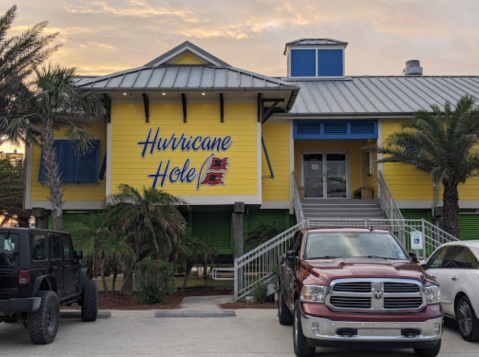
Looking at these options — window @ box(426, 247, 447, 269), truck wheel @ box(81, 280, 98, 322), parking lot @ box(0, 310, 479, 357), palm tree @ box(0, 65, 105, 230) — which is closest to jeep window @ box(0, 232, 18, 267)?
parking lot @ box(0, 310, 479, 357)

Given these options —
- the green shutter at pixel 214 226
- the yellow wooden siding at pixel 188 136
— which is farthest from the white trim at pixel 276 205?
the yellow wooden siding at pixel 188 136

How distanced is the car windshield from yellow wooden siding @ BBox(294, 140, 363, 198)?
13217 mm

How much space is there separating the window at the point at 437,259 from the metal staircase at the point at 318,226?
2217 mm

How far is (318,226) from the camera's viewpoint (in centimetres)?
1164

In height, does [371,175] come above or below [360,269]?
above

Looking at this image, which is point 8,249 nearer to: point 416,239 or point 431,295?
point 431,295

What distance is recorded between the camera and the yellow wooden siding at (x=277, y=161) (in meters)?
19.8

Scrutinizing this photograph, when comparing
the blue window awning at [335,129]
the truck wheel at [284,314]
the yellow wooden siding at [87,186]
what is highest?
the blue window awning at [335,129]

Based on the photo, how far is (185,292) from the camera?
17.6 metres

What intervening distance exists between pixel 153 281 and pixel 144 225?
1.81 m

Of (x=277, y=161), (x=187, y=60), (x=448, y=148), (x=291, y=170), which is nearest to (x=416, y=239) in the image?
(x=448, y=148)

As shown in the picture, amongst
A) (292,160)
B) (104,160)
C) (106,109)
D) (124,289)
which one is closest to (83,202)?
(104,160)

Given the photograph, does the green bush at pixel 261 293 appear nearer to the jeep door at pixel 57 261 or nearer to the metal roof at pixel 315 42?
the jeep door at pixel 57 261

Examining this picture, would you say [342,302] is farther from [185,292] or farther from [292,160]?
[292,160]
